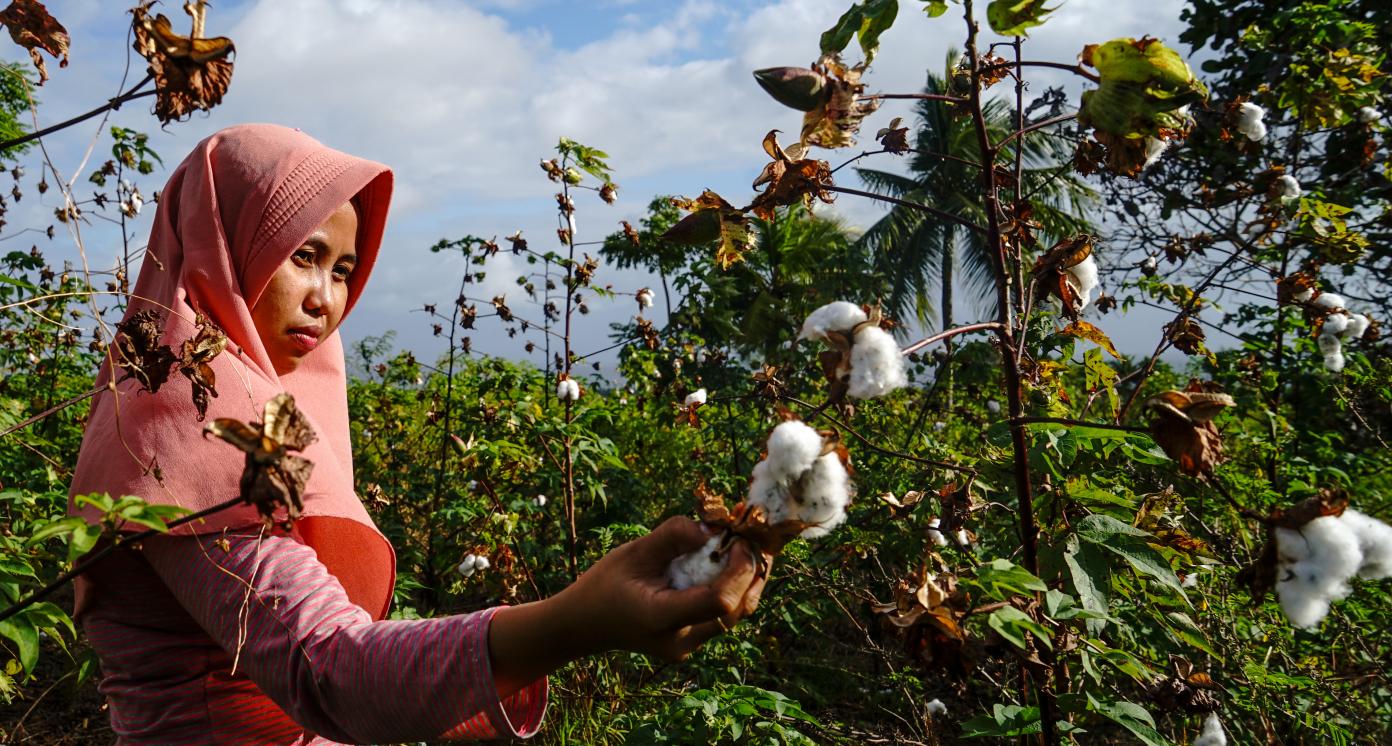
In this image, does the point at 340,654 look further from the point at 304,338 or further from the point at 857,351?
the point at 304,338

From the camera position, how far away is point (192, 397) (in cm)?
121

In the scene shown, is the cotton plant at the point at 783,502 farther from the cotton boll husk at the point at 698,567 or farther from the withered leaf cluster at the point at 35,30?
the withered leaf cluster at the point at 35,30

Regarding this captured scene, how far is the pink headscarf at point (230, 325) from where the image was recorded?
1198 millimetres

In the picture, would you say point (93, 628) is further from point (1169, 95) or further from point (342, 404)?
point (1169, 95)

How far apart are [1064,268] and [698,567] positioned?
76 cm

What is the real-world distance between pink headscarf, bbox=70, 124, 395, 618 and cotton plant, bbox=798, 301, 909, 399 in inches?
27.7

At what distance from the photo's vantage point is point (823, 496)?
783 mm

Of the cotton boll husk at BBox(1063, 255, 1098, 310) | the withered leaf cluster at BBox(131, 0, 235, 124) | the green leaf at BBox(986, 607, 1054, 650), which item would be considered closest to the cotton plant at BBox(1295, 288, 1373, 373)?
the cotton boll husk at BBox(1063, 255, 1098, 310)

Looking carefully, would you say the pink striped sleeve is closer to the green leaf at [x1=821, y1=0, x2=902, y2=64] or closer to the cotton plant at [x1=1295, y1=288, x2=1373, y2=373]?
the green leaf at [x1=821, y1=0, x2=902, y2=64]

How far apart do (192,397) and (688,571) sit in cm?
79

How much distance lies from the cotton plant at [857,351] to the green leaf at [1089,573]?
47cm

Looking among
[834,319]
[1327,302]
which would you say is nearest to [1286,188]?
[1327,302]

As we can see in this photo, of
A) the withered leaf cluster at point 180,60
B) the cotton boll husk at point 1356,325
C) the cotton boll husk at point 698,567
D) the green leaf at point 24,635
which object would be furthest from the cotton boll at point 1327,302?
the green leaf at point 24,635

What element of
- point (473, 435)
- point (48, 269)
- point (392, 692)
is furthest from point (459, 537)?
point (392, 692)
